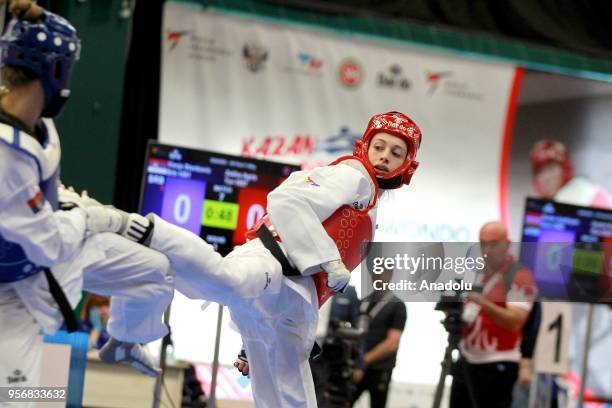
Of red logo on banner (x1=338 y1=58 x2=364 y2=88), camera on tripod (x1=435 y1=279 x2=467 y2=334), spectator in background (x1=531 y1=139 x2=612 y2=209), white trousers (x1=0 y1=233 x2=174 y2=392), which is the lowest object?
camera on tripod (x1=435 y1=279 x2=467 y2=334)

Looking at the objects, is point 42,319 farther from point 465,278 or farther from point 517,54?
point 517,54

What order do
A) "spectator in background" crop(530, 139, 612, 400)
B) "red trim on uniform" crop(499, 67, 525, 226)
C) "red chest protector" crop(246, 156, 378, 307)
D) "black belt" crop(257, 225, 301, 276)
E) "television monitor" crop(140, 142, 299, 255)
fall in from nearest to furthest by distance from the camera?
"black belt" crop(257, 225, 301, 276)
"red chest protector" crop(246, 156, 378, 307)
"television monitor" crop(140, 142, 299, 255)
"red trim on uniform" crop(499, 67, 525, 226)
"spectator in background" crop(530, 139, 612, 400)

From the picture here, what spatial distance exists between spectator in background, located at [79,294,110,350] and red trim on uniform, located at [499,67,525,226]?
4.11m

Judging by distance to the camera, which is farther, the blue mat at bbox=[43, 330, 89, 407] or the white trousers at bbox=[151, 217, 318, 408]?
the blue mat at bbox=[43, 330, 89, 407]

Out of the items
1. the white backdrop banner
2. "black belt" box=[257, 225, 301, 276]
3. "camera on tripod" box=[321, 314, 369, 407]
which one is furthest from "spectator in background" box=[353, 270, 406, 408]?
"black belt" box=[257, 225, 301, 276]

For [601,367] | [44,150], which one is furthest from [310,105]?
[44,150]

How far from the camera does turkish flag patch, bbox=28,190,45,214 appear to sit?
3.17m

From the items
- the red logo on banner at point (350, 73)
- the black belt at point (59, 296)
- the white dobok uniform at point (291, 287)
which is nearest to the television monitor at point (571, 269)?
the white dobok uniform at point (291, 287)

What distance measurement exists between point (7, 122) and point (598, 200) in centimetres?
774

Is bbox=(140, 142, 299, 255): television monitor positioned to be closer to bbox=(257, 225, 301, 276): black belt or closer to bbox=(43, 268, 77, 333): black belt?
bbox=(257, 225, 301, 276): black belt

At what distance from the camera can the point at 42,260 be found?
3234mm

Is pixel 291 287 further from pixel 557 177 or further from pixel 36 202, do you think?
pixel 557 177

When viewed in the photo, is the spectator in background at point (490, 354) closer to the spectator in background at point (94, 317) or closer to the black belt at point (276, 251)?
the spectator in background at point (94, 317)

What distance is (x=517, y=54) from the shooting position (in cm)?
969
